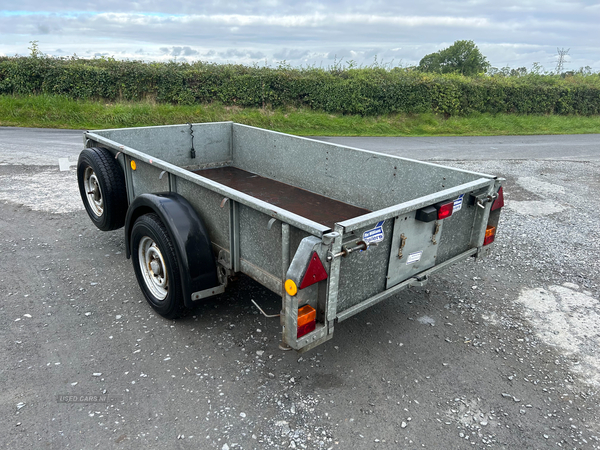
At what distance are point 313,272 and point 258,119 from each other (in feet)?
49.1

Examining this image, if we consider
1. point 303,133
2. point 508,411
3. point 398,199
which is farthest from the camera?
point 303,133

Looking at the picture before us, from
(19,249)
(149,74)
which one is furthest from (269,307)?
(149,74)

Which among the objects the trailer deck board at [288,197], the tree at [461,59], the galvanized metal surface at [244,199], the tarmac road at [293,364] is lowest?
the tarmac road at [293,364]

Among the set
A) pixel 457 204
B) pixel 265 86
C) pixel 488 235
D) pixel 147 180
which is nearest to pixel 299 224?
pixel 457 204

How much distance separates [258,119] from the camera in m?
17.0

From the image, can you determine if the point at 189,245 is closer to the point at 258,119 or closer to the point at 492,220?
the point at 492,220

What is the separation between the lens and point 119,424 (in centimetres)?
304

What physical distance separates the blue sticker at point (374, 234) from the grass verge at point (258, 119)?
13.4 m

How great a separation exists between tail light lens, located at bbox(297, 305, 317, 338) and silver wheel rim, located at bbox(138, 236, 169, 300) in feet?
5.18

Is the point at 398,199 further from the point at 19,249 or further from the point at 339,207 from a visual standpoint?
the point at 19,249

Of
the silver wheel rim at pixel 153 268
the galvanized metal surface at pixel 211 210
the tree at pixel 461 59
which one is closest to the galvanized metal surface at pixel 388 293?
the galvanized metal surface at pixel 211 210

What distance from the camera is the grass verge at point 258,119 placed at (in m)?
15.9

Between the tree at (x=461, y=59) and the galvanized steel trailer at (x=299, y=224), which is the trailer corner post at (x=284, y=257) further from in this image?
the tree at (x=461, y=59)

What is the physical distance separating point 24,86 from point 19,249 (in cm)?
1388
